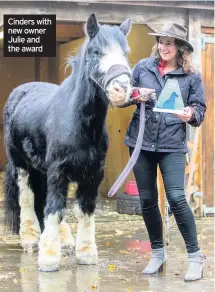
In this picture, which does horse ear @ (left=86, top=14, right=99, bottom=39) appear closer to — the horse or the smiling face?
the horse

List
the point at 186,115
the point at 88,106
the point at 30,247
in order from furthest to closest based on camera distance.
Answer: the point at 30,247
the point at 88,106
the point at 186,115

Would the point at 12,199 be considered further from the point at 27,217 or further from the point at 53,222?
the point at 53,222

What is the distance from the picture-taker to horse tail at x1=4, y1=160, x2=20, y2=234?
7.02 metres

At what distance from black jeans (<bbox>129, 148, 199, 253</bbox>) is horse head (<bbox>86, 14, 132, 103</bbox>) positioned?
0.68 meters

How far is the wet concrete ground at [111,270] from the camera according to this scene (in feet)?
16.8

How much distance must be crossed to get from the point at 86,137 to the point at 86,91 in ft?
1.22

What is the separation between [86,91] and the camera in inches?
218

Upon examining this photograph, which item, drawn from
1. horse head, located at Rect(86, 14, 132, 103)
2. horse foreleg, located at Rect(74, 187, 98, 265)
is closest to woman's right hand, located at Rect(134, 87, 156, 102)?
horse head, located at Rect(86, 14, 132, 103)

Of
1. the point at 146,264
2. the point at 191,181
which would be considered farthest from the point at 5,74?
the point at 146,264

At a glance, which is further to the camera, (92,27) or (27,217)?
(27,217)

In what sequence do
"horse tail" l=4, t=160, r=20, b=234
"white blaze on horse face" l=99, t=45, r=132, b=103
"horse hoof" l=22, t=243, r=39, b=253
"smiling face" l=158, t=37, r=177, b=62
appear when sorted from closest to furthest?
"white blaze on horse face" l=99, t=45, r=132, b=103 < "smiling face" l=158, t=37, r=177, b=62 < "horse hoof" l=22, t=243, r=39, b=253 < "horse tail" l=4, t=160, r=20, b=234

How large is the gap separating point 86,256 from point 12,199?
4.61 ft

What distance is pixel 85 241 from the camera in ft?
19.7

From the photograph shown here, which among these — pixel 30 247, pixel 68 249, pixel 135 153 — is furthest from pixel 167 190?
pixel 30 247
